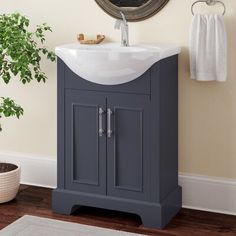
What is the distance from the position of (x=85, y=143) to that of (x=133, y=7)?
0.81 m

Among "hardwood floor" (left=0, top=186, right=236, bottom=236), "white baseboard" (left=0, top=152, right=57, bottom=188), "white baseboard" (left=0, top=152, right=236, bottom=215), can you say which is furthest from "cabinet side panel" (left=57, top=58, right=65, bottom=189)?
"white baseboard" (left=0, top=152, right=236, bottom=215)

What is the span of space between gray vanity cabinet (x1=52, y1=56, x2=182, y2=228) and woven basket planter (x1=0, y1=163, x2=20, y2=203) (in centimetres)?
31

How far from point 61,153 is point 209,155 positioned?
830 mm

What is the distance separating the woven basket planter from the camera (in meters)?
3.58

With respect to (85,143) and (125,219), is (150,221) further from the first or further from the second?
(85,143)

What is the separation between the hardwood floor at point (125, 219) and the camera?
3211 mm

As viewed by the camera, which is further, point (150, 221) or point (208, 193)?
point (208, 193)

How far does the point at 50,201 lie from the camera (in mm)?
3660

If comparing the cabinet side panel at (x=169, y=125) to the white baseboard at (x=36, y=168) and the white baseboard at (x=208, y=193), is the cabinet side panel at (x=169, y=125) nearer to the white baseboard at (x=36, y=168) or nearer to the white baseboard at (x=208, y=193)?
the white baseboard at (x=208, y=193)

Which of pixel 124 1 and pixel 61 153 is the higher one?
pixel 124 1

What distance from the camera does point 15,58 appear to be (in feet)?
11.5

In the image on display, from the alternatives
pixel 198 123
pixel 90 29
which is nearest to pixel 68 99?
pixel 90 29

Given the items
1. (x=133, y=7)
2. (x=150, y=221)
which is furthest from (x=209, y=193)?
(x=133, y=7)

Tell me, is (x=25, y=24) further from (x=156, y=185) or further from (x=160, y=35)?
(x=156, y=185)
